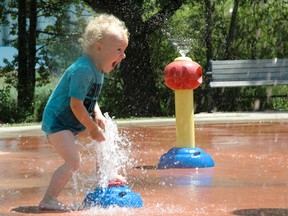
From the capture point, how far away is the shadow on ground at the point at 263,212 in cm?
414

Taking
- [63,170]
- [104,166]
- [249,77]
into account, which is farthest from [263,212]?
[249,77]

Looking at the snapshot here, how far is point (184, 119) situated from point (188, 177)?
34.0 inches

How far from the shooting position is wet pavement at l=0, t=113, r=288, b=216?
4.48 m

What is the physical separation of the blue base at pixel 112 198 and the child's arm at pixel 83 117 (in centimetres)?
32

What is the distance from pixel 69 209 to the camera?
443 cm

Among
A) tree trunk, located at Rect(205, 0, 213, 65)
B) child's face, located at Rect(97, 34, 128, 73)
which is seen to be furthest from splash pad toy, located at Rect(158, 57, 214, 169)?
tree trunk, located at Rect(205, 0, 213, 65)

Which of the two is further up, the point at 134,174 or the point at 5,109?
the point at 134,174

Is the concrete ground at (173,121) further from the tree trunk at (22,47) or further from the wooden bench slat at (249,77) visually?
the tree trunk at (22,47)

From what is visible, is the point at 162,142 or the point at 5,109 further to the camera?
the point at 5,109

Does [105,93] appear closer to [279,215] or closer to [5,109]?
[5,109]

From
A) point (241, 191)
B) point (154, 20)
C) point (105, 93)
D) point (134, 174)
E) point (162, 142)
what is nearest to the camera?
point (241, 191)

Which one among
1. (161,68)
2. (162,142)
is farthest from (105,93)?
(162,142)

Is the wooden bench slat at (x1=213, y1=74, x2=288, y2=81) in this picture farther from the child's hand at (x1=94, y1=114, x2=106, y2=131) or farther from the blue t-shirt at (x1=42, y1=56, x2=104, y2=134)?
the blue t-shirt at (x1=42, y1=56, x2=104, y2=134)

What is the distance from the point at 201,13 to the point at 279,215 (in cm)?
1448
